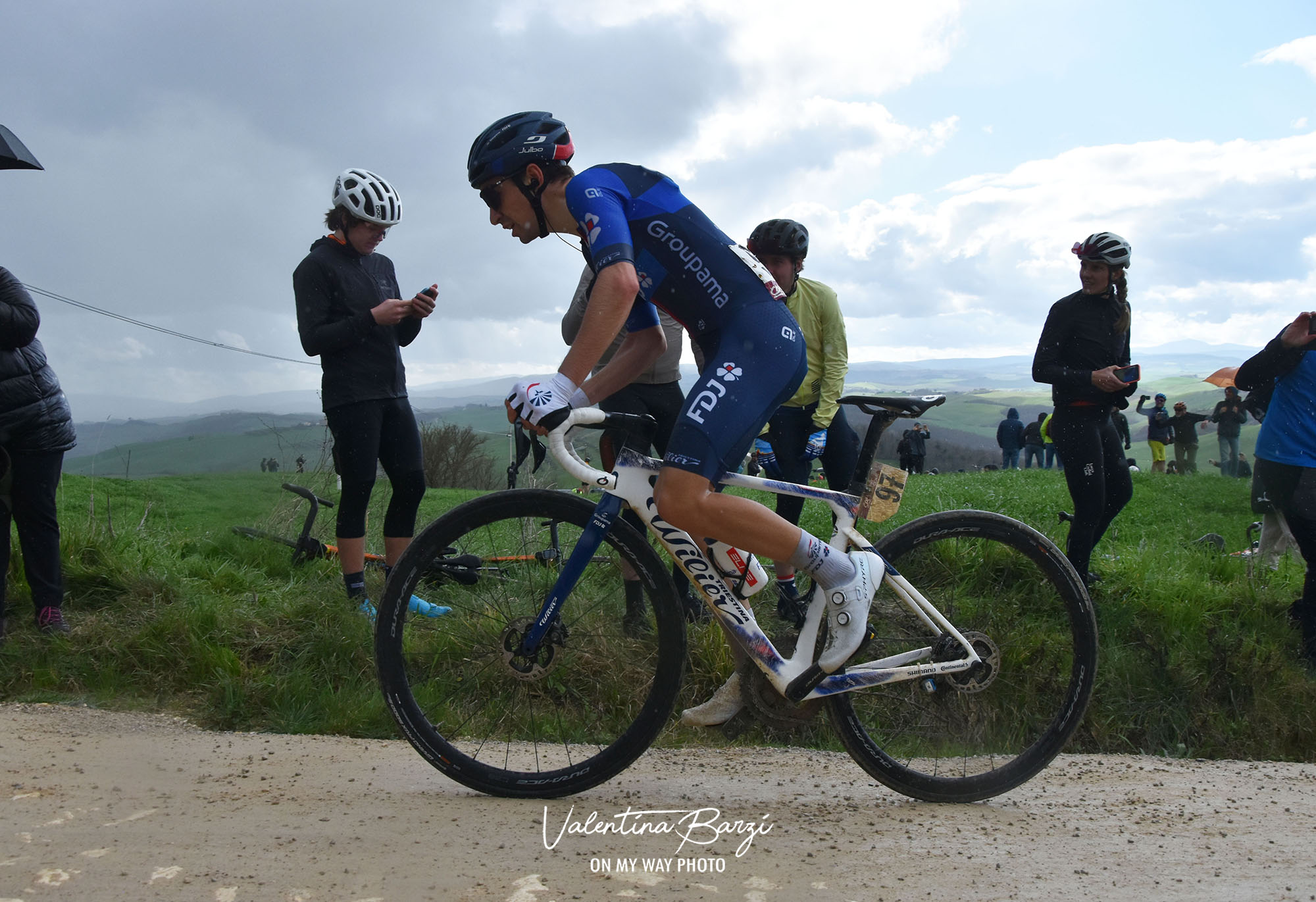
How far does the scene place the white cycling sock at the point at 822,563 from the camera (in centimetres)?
307

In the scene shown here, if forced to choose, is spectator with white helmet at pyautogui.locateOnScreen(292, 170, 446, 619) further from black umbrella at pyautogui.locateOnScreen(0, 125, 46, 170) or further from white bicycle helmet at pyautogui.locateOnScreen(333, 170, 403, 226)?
black umbrella at pyautogui.locateOnScreen(0, 125, 46, 170)

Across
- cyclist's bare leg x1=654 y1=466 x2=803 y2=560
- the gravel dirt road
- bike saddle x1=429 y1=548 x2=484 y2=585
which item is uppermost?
cyclist's bare leg x1=654 y1=466 x2=803 y2=560

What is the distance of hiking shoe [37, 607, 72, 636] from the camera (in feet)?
15.6

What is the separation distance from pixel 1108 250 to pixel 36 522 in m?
6.15

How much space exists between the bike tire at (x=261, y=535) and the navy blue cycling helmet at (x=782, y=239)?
155 inches

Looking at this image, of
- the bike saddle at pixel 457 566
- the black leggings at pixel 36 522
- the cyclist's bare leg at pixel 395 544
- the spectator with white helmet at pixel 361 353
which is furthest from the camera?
the cyclist's bare leg at pixel 395 544

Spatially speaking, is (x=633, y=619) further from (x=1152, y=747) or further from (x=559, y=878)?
(x=1152, y=747)

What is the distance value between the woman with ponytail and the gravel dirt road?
1.66 metres

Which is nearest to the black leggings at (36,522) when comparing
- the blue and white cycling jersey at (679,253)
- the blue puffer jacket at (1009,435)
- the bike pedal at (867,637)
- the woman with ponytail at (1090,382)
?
the blue and white cycling jersey at (679,253)

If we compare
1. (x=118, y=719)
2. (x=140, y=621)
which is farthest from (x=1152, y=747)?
(x=140, y=621)

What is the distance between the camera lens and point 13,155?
4617 mm

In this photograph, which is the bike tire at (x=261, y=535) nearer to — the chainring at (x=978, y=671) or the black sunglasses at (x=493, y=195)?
the black sunglasses at (x=493, y=195)

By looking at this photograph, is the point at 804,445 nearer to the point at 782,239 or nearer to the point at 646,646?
the point at 782,239

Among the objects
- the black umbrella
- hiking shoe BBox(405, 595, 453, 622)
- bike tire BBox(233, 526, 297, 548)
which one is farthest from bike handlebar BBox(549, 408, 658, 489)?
bike tire BBox(233, 526, 297, 548)
